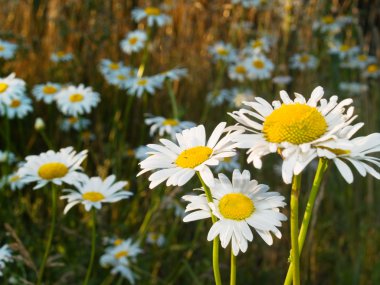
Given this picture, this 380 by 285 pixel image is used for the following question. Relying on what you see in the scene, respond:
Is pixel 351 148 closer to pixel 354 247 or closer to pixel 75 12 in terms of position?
pixel 354 247

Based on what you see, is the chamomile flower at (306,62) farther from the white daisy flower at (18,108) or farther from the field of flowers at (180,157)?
the white daisy flower at (18,108)

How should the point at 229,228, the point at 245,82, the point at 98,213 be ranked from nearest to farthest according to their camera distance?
the point at 229,228
the point at 98,213
the point at 245,82

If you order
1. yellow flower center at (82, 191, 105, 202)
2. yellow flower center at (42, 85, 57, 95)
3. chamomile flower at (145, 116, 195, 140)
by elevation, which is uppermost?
yellow flower center at (42, 85, 57, 95)

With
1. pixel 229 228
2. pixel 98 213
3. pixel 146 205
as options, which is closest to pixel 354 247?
pixel 146 205

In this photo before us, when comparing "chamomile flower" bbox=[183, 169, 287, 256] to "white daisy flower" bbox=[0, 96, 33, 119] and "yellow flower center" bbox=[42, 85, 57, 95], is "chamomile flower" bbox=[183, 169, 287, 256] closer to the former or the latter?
"white daisy flower" bbox=[0, 96, 33, 119]

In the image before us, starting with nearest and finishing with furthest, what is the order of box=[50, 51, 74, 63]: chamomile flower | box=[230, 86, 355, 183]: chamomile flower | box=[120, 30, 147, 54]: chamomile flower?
box=[230, 86, 355, 183]: chamomile flower
box=[50, 51, 74, 63]: chamomile flower
box=[120, 30, 147, 54]: chamomile flower

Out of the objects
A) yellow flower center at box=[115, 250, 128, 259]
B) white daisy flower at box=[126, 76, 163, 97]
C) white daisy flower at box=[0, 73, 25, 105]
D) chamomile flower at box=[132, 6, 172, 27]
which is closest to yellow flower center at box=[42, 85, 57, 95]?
white daisy flower at box=[126, 76, 163, 97]

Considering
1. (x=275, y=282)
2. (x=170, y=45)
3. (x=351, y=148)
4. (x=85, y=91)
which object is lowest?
(x=275, y=282)

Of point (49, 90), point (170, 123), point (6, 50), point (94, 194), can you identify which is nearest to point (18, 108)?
point (49, 90)
